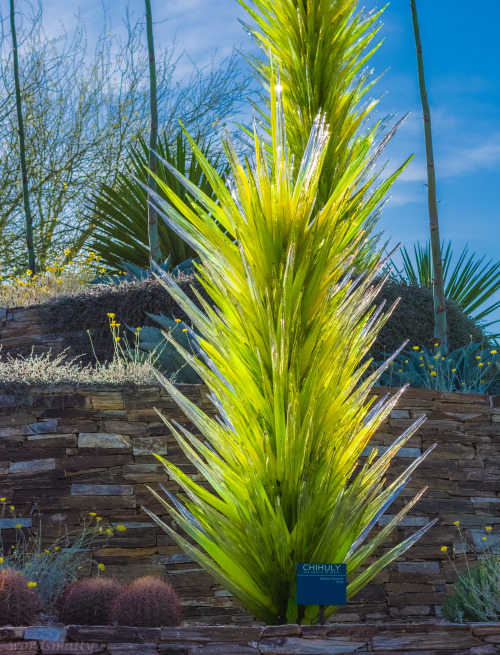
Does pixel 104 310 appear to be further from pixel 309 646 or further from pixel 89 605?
pixel 309 646

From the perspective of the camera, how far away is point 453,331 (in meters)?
7.97

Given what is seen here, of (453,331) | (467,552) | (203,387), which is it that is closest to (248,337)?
(203,387)

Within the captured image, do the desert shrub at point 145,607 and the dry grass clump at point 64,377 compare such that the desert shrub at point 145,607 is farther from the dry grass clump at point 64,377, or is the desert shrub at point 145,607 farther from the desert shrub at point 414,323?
the desert shrub at point 414,323

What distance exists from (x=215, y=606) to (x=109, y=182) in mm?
9047

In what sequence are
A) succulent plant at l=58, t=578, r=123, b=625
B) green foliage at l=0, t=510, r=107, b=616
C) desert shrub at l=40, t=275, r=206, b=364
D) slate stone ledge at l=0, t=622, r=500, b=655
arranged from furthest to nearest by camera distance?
desert shrub at l=40, t=275, r=206, b=364 < green foliage at l=0, t=510, r=107, b=616 < succulent plant at l=58, t=578, r=123, b=625 < slate stone ledge at l=0, t=622, r=500, b=655

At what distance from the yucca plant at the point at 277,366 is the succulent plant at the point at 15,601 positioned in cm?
166

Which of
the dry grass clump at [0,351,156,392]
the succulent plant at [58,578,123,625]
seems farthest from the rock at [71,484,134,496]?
the succulent plant at [58,578,123,625]

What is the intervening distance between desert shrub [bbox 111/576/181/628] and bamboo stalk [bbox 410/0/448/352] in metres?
3.85

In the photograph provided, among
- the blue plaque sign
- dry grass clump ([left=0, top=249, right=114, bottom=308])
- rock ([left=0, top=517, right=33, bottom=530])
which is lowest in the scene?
the blue plaque sign

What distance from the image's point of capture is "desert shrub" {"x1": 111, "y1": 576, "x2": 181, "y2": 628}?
3.67 m

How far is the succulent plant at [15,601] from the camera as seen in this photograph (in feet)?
11.9

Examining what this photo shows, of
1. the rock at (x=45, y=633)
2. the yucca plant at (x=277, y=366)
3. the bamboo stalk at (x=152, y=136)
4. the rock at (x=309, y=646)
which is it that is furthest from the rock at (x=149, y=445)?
the bamboo stalk at (x=152, y=136)

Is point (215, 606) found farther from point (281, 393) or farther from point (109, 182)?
point (109, 182)

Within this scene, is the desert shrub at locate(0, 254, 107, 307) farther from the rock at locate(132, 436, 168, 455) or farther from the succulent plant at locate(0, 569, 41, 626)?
the succulent plant at locate(0, 569, 41, 626)
